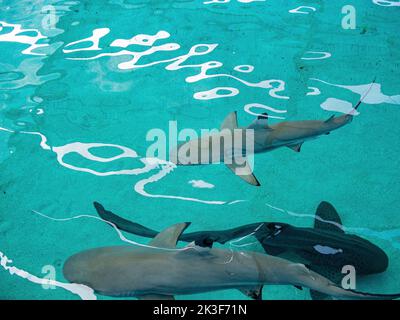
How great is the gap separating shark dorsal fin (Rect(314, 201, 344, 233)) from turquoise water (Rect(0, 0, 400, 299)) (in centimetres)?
10

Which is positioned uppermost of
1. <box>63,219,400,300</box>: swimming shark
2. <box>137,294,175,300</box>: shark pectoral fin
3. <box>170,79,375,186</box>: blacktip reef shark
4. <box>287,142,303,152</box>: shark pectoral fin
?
<box>170,79,375,186</box>: blacktip reef shark

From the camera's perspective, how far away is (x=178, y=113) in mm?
5789

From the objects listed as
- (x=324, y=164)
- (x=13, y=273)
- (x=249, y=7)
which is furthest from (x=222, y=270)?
(x=249, y=7)

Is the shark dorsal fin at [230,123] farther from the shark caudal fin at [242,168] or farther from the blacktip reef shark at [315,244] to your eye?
the blacktip reef shark at [315,244]

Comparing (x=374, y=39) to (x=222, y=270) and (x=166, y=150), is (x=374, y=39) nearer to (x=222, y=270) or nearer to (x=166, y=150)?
(x=166, y=150)

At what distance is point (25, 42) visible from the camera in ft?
24.3

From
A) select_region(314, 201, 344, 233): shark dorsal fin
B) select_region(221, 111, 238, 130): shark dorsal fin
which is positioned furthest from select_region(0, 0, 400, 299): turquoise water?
select_region(221, 111, 238, 130): shark dorsal fin

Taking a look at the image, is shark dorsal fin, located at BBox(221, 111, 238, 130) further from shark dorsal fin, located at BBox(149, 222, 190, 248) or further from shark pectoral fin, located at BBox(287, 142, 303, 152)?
shark dorsal fin, located at BBox(149, 222, 190, 248)

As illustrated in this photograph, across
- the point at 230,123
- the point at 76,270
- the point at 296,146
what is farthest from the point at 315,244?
the point at 76,270

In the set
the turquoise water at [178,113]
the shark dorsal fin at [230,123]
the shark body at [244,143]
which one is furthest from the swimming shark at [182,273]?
the shark dorsal fin at [230,123]

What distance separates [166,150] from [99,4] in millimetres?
4710

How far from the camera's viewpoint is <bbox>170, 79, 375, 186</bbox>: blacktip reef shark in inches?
184

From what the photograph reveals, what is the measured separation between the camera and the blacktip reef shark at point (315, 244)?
3764mm

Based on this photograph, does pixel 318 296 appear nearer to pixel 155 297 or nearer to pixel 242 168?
pixel 155 297
